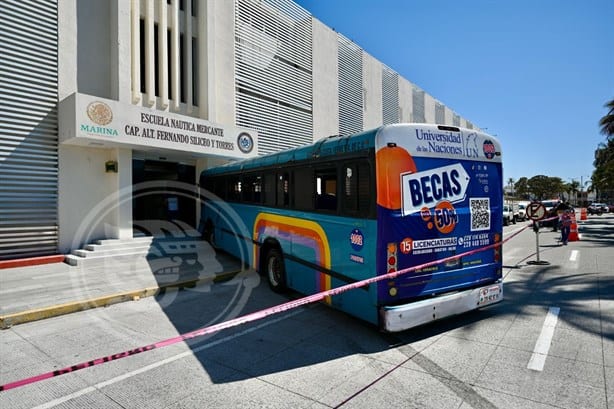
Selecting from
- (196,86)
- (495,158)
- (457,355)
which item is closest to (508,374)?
(457,355)

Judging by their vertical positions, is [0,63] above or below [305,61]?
below

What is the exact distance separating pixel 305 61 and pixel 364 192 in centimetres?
1844

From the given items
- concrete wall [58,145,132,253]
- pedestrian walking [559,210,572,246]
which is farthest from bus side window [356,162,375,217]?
pedestrian walking [559,210,572,246]

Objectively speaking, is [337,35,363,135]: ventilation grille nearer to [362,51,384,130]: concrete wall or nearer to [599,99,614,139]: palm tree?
[362,51,384,130]: concrete wall

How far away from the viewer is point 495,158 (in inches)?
225

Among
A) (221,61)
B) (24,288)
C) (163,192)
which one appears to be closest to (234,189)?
(24,288)

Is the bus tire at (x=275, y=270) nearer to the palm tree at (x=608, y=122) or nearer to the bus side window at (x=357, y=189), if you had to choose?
the bus side window at (x=357, y=189)

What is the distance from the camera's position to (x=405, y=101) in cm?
3419

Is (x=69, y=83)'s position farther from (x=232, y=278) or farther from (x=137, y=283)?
(x=232, y=278)

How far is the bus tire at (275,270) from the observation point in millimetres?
6980

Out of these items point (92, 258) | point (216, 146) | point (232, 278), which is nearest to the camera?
point (232, 278)

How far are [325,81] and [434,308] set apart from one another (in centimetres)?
2041

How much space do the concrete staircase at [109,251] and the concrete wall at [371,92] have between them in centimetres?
1981

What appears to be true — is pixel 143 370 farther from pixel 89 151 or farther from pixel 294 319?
pixel 89 151
